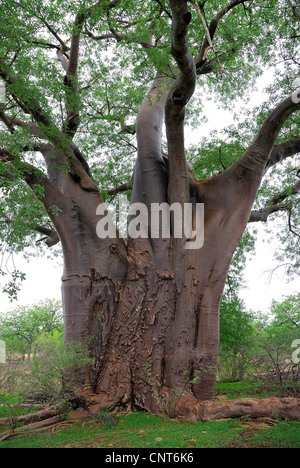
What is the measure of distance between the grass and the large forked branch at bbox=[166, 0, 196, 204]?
3.11m

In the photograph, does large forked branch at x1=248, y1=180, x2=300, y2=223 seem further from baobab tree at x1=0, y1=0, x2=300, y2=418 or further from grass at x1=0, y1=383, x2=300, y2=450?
grass at x1=0, y1=383, x2=300, y2=450

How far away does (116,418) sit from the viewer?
4.63 m

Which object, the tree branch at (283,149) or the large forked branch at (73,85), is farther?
the tree branch at (283,149)

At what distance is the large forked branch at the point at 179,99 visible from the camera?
12.8ft

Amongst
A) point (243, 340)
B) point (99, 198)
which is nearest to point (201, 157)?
point (99, 198)

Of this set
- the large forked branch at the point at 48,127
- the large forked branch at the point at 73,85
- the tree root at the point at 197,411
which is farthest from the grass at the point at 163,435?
the large forked branch at the point at 73,85

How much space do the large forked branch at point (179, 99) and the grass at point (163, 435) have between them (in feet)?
10.2

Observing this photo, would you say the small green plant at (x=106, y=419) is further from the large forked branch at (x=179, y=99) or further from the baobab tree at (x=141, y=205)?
the large forked branch at (x=179, y=99)

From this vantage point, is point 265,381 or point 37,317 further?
point 37,317

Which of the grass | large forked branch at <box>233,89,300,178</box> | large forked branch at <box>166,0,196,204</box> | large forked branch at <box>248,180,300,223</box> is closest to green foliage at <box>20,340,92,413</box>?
the grass
